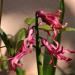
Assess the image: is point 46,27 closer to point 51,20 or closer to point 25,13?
point 51,20

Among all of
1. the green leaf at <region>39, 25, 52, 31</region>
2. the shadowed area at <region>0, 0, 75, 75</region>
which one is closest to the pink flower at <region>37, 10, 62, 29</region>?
the green leaf at <region>39, 25, 52, 31</region>

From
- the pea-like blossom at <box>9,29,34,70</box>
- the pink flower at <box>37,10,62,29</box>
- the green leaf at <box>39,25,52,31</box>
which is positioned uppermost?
the pink flower at <box>37,10,62,29</box>

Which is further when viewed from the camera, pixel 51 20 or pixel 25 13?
pixel 25 13

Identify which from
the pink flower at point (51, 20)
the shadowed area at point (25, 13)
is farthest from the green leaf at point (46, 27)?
the shadowed area at point (25, 13)

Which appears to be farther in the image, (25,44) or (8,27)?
(8,27)

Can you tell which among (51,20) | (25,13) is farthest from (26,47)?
(25,13)

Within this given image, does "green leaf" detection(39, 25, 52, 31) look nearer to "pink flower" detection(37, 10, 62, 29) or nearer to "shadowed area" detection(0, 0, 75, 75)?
"pink flower" detection(37, 10, 62, 29)

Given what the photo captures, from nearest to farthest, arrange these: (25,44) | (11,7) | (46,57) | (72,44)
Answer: (25,44), (46,57), (11,7), (72,44)

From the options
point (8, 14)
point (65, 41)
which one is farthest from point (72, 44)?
point (8, 14)

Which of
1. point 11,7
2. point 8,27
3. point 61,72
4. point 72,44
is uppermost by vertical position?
point 11,7

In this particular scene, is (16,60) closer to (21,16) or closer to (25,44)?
(25,44)

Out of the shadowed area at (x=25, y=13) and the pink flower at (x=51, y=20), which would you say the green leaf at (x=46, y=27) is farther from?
the shadowed area at (x=25, y=13)
